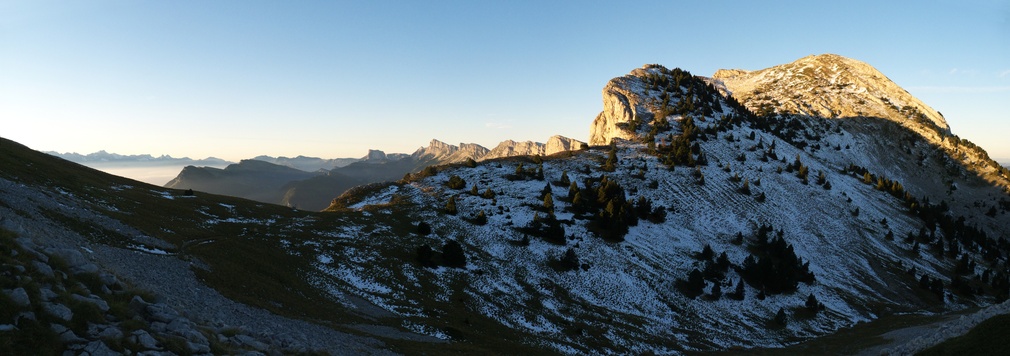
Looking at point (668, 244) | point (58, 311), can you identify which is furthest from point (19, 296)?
point (668, 244)

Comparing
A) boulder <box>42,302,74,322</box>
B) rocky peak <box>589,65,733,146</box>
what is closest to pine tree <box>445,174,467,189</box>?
rocky peak <box>589,65,733,146</box>

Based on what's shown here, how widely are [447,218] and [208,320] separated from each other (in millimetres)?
55619

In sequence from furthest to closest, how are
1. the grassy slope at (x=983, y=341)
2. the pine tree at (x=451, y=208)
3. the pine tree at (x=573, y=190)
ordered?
the pine tree at (x=573, y=190) → the pine tree at (x=451, y=208) → the grassy slope at (x=983, y=341)

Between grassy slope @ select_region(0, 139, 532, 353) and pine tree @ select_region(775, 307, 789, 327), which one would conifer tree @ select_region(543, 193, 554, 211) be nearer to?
grassy slope @ select_region(0, 139, 532, 353)

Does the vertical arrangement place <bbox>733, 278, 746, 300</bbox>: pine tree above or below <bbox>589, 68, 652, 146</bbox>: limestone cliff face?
below

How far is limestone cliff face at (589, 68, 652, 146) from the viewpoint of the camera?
500 feet

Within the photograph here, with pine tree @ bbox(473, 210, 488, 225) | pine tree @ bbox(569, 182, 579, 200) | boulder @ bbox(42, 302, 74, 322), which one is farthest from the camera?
pine tree @ bbox(569, 182, 579, 200)

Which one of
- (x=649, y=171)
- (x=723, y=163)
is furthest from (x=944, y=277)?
(x=649, y=171)

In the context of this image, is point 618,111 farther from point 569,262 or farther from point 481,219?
point 569,262

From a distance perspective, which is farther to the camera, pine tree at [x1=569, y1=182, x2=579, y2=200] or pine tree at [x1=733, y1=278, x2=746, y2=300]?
pine tree at [x1=569, y1=182, x2=579, y2=200]

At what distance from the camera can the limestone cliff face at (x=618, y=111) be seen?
152375 mm

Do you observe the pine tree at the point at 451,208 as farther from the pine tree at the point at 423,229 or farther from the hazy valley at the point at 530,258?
the pine tree at the point at 423,229

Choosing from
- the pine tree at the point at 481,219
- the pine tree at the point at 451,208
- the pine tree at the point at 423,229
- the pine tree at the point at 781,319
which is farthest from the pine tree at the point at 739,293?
the pine tree at the point at 423,229

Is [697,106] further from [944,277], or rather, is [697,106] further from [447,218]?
[447,218]
